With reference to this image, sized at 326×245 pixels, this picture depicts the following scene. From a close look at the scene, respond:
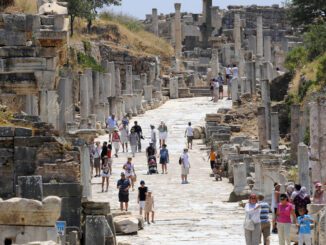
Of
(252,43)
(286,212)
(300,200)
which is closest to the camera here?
(286,212)

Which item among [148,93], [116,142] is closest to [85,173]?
[116,142]

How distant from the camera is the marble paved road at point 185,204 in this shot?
2302 cm

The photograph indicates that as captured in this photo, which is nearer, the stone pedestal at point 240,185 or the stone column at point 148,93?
the stone pedestal at point 240,185

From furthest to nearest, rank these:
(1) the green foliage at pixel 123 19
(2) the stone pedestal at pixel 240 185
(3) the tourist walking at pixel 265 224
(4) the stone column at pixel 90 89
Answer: (1) the green foliage at pixel 123 19
(4) the stone column at pixel 90 89
(2) the stone pedestal at pixel 240 185
(3) the tourist walking at pixel 265 224

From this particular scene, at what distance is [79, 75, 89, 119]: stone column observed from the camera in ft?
151

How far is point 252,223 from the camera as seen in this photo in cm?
1972

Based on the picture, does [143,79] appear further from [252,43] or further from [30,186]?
[30,186]

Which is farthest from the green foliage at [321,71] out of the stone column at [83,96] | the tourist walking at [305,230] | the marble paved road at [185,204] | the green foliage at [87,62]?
the tourist walking at [305,230]

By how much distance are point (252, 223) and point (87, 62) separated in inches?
1431

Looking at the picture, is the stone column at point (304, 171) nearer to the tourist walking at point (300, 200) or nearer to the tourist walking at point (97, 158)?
the tourist walking at point (300, 200)

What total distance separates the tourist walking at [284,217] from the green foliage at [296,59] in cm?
3200

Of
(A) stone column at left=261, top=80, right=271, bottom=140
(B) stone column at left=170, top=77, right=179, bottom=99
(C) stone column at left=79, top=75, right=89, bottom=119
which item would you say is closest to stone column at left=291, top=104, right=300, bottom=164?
(A) stone column at left=261, top=80, right=271, bottom=140

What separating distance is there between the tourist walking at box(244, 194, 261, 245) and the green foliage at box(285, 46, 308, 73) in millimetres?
32424

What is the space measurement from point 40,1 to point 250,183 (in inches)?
399
